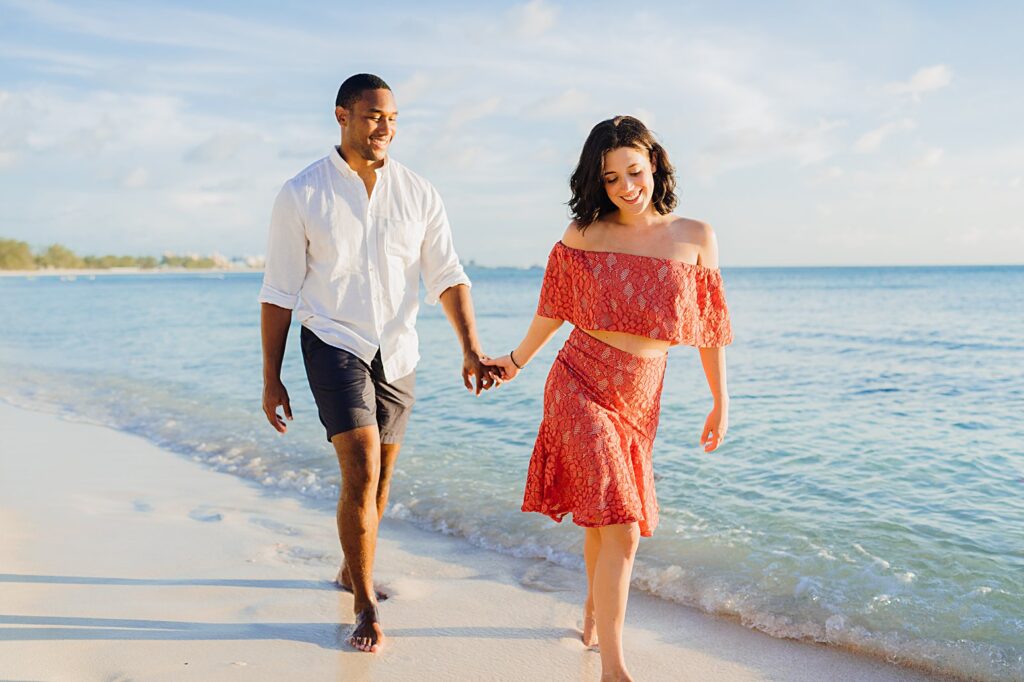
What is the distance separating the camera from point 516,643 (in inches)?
139

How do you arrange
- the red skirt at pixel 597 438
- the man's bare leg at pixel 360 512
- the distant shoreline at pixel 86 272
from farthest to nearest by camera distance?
1. the distant shoreline at pixel 86 272
2. the man's bare leg at pixel 360 512
3. the red skirt at pixel 597 438

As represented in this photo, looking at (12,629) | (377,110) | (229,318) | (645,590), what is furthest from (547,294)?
(229,318)

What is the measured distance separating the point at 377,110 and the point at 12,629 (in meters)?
2.56

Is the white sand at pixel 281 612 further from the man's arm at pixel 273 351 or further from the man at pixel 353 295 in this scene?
the man's arm at pixel 273 351

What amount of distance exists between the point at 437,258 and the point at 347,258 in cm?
49

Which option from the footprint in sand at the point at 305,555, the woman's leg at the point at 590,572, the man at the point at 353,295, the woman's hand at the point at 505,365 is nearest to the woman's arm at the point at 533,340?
the woman's hand at the point at 505,365

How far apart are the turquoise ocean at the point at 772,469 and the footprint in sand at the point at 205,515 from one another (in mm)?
798

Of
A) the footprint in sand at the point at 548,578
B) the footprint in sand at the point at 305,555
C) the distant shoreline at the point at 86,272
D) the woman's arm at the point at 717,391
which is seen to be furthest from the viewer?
the distant shoreline at the point at 86,272

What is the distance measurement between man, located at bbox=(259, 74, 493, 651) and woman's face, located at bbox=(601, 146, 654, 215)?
98 centimetres

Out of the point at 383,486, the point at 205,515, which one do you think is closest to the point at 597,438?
the point at 383,486

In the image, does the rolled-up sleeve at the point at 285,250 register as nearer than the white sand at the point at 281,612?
No

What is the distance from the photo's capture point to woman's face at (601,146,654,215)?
3092 mm

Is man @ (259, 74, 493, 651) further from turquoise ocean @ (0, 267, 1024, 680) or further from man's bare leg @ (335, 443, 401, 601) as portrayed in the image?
turquoise ocean @ (0, 267, 1024, 680)

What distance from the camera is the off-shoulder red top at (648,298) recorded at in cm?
308
